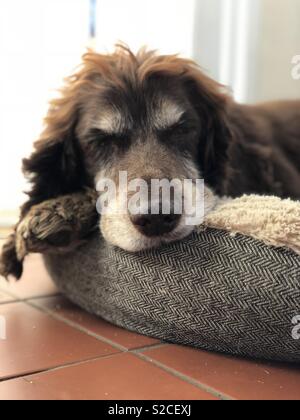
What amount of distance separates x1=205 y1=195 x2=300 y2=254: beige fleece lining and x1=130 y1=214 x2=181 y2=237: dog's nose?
0.29 feet

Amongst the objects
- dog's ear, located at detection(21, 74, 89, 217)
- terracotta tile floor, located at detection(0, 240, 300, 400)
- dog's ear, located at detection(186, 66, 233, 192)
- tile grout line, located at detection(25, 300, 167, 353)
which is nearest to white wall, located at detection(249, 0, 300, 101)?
dog's ear, located at detection(186, 66, 233, 192)

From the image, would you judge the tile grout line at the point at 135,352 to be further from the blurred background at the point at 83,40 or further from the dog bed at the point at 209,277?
the blurred background at the point at 83,40

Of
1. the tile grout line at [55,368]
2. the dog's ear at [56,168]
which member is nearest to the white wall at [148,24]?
the dog's ear at [56,168]

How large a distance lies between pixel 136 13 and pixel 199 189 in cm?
130

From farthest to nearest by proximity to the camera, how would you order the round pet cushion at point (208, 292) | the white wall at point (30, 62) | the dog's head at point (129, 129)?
the white wall at point (30, 62)
the dog's head at point (129, 129)
the round pet cushion at point (208, 292)

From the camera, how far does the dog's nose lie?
1379mm

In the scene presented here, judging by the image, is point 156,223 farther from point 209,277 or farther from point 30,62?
point 30,62

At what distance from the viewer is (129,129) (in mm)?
1654

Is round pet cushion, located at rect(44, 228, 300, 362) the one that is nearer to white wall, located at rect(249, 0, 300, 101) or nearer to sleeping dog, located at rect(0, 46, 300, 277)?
sleeping dog, located at rect(0, 46, 300, 277)

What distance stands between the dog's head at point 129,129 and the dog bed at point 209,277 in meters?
0.10

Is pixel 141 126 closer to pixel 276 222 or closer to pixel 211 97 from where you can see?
pixel 211 97

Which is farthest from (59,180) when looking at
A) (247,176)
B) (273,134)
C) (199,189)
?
(273,134)

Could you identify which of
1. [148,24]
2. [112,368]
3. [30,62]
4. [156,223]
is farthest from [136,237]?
[148,24]

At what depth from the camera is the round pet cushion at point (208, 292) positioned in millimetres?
1243
